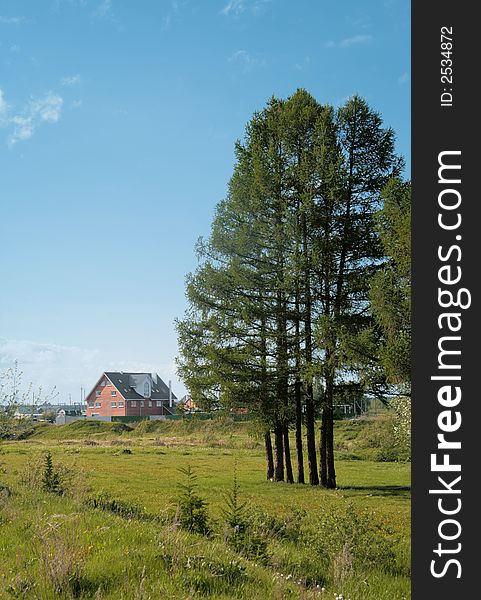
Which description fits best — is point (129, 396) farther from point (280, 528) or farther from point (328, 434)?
point (280, 528)

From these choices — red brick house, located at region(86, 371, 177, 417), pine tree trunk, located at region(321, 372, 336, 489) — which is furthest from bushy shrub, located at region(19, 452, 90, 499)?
red brick house, located at region(86, 371, 177, 417)

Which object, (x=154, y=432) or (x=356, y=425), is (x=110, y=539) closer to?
(x=356, y=425)

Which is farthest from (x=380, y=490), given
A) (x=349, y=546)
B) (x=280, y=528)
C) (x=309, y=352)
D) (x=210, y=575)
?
(x=210, y=575)

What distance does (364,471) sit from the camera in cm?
3162

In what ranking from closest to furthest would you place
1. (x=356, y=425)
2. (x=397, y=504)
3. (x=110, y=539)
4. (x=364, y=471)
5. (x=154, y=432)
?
(x=110, y=539) → (x=397, y=504) → (x=364, y=471) → (x=356, y=425) → (x=154, y=432)

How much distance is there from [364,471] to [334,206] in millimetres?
13957

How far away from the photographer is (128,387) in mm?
91312

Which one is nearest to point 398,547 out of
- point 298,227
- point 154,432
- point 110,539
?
point 110,539

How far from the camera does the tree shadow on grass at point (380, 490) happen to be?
22202 millimetres

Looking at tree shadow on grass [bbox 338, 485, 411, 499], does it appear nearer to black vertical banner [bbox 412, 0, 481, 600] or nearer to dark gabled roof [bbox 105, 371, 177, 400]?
black vertical banner [bbox 412, 0, 481, 600]

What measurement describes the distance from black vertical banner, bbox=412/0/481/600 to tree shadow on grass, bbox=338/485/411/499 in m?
18.7

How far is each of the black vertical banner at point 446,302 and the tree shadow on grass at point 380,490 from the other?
1869cm

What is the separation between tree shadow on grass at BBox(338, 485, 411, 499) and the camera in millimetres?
22202

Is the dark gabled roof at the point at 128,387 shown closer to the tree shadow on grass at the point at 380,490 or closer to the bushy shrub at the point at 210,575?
the tree shadow on grass at the point at 380,490
